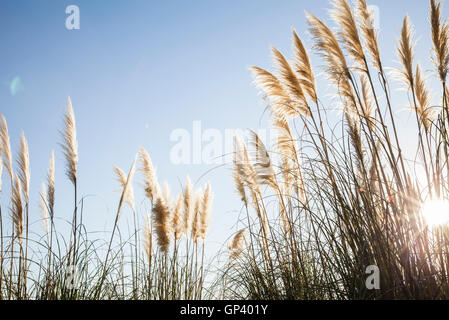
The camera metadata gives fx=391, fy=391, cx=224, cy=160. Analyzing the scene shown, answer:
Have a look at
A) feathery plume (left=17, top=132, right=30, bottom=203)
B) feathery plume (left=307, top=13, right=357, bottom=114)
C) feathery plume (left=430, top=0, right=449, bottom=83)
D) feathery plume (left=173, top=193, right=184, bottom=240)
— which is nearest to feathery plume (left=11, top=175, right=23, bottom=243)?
feathery plume (left=17, top=132, right=30, bottom=203)

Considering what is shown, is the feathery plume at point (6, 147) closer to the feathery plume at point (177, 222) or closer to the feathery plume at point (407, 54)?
the feathery plume at point (177, 222)

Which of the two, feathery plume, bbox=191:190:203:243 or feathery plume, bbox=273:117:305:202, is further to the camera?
feathery plume, bbox=191:190:203:243

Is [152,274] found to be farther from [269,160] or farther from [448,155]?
[448,155]

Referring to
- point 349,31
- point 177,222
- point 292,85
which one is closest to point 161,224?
point 177,222

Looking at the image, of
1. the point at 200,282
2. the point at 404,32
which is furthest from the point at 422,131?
the point at 200,282

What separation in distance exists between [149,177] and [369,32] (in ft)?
10.4

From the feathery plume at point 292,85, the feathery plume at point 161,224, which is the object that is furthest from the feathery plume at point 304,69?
the feathery plume at point 161,224

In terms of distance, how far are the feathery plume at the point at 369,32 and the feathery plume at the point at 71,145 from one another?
316 cm

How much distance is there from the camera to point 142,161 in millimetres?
5301

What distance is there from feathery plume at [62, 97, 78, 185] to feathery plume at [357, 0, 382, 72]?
10.4 ft

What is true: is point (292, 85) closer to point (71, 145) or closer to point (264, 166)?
point (264, 166)

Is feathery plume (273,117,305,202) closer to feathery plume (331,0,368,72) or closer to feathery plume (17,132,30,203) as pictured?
feathery plume (331,0,368,72)

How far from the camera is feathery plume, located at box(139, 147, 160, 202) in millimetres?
5195
